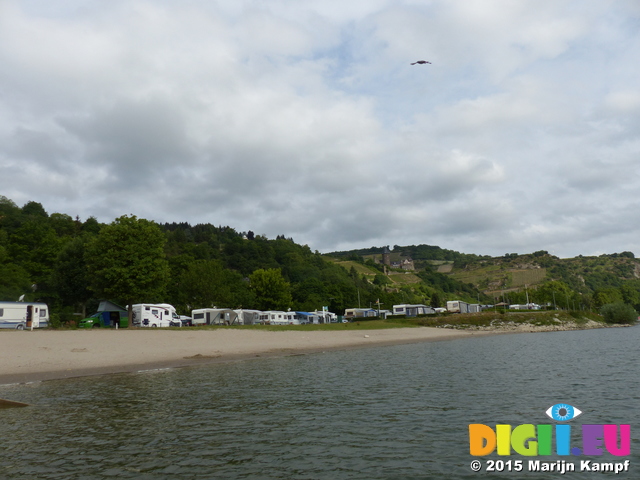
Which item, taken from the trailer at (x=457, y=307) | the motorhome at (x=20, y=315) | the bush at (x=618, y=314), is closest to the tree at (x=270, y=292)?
the trailer at (x=457, y=307)

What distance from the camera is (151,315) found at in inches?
2254

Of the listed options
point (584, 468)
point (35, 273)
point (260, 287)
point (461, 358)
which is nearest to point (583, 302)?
point (260, 287)

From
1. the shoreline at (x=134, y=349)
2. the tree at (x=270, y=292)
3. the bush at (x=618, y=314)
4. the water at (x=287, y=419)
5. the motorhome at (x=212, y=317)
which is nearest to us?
the water at (x=287, y=419)

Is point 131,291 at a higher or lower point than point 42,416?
higher

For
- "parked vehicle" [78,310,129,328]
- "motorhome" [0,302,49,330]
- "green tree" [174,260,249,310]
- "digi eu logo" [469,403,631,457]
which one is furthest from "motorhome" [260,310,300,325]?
"digi eu logo" [469,403,631,457]

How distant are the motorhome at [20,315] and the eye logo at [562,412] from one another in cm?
4798

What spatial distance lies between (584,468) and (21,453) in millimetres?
13733

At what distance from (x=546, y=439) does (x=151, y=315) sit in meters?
53.1

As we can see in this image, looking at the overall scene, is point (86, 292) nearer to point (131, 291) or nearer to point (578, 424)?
point (131, 291)

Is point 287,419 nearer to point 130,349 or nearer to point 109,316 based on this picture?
point 130,349

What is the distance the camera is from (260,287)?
98938 millimetres

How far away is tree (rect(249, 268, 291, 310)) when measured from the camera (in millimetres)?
97250

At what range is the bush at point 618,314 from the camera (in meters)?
130

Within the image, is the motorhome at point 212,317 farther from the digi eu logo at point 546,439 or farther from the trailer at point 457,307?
the trailer at point 457,307
